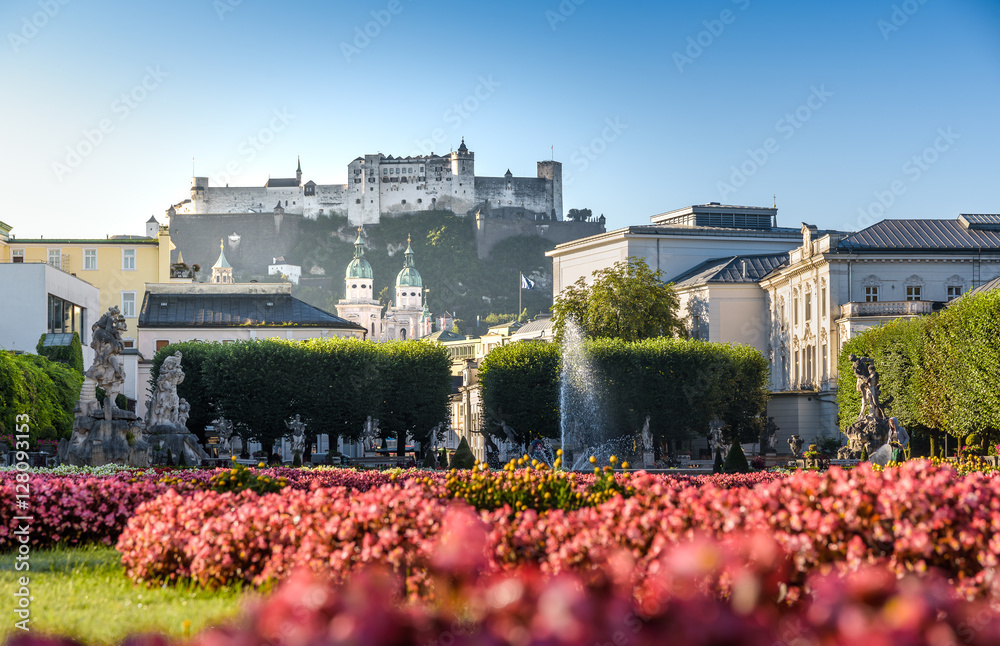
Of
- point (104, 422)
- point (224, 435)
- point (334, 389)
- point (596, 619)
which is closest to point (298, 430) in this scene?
point (334, 389)

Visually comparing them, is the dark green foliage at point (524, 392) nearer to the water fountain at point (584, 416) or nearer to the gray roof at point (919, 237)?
the water fountain at point (584, 416)

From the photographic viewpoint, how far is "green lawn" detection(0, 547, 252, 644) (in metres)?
9.65

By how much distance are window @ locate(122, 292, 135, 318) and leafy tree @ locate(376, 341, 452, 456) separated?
95.4 feet

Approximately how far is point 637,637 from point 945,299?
72668mm

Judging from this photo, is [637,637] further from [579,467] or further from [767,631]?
[579,467]

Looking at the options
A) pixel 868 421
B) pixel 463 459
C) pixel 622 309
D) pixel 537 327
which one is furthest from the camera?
pixel 537 327

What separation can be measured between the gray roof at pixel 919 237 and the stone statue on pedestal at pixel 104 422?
168 ft

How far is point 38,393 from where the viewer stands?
42.3 meters

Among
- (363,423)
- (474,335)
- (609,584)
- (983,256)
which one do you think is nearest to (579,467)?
(363,423)

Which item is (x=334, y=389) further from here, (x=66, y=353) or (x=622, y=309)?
(x=622, y=309)

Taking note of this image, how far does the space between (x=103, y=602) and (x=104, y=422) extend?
19099 millimetres

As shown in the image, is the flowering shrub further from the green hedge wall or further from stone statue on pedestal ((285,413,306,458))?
the green hedge wall

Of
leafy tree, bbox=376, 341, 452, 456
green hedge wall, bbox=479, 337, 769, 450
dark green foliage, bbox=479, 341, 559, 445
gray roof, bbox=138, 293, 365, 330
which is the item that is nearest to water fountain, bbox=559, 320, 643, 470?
green hedge wall, bbox=479, 337, 769, 450

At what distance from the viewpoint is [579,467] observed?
2217 inches
